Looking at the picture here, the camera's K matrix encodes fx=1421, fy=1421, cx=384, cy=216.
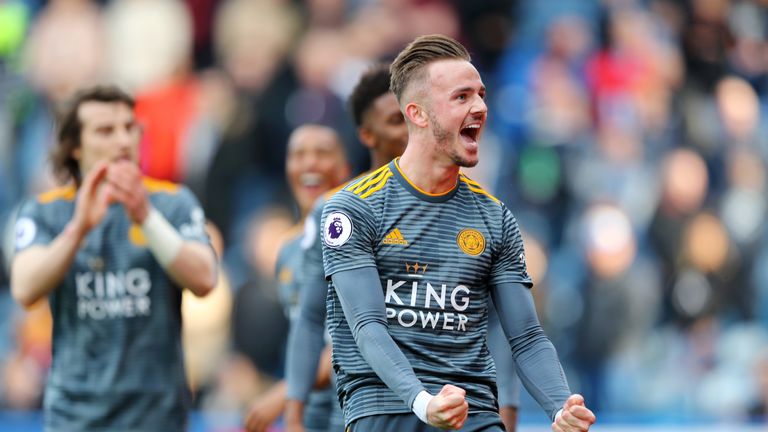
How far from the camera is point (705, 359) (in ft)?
43.7

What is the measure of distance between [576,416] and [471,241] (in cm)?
84

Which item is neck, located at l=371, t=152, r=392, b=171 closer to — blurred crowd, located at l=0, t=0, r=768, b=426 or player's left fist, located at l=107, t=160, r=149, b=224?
player's left fist, located at l=107, t=160, r=149, b=224

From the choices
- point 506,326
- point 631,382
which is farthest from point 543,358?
point 631,382

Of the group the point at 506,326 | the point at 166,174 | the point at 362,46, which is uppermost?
the point at 362,46

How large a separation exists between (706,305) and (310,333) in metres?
7.53

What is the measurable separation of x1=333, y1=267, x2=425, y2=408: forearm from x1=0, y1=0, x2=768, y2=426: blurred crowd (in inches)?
321

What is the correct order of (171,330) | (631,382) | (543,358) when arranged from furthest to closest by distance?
(631,382) → (171,330) → (543,358)

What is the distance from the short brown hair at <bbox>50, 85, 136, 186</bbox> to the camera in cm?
768

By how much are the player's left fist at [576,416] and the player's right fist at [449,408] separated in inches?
15.8

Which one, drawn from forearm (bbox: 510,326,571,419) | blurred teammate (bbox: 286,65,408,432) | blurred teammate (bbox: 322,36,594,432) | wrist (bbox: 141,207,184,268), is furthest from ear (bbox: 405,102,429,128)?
wrist (bbox: 141,207,184,268)

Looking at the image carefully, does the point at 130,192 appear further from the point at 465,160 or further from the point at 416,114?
the point at 465,160

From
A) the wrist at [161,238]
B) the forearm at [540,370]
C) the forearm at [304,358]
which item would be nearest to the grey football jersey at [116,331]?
the wrist at [161,238]

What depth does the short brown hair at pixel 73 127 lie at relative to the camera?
25.2 ft

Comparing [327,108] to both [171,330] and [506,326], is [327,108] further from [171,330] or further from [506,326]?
[506,326]
